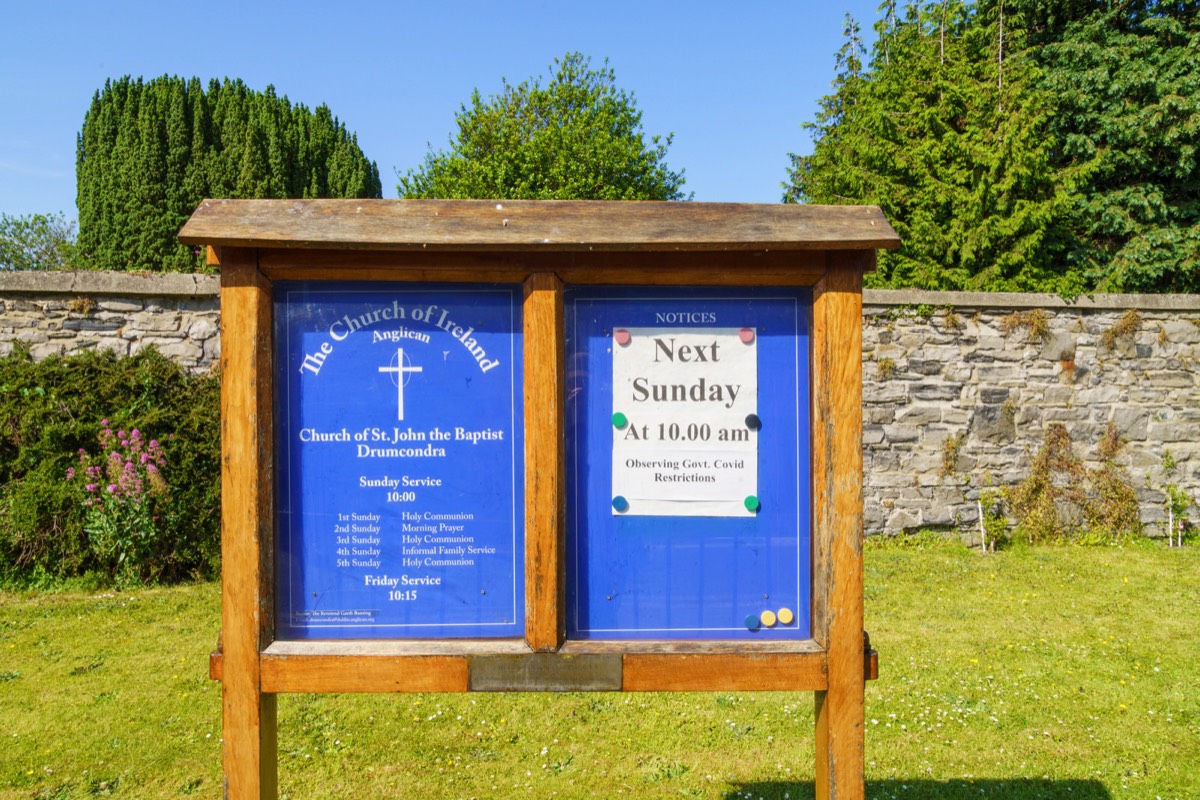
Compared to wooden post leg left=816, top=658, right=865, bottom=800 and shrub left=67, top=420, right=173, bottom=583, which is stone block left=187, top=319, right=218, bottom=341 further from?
wooden post leg left=816, top=658, right=865, bottom=800

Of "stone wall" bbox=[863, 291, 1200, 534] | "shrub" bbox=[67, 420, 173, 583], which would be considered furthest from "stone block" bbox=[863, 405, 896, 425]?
"shrub" bbox=[67, 420, 173, 583]

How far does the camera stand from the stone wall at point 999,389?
8.42m

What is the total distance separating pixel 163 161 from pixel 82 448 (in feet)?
41.2

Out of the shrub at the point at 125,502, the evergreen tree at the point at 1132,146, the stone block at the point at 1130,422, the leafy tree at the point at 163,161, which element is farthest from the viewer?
the leafy tree at the point at 163,161

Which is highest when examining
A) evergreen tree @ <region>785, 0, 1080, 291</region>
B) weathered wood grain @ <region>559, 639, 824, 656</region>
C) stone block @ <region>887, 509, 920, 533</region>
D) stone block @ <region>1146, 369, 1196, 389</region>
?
evergreen tree @ <region>785, 0, 1080, 291</region>

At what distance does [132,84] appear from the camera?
1791 cm

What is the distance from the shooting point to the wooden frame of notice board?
7.06 ft

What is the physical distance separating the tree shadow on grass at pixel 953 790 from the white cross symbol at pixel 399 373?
2.16 metres

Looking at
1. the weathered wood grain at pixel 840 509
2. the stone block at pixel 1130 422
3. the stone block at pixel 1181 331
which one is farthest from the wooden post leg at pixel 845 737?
the stone block at pixel 1181 331

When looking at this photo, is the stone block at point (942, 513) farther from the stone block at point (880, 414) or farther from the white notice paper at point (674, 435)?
the white notice paper at point (674, 435)

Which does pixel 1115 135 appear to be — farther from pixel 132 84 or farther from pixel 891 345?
pixel 132 84

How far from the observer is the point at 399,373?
89.1 inches

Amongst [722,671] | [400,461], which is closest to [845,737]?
[722,671]

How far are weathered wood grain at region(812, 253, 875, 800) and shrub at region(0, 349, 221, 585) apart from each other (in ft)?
19.8
